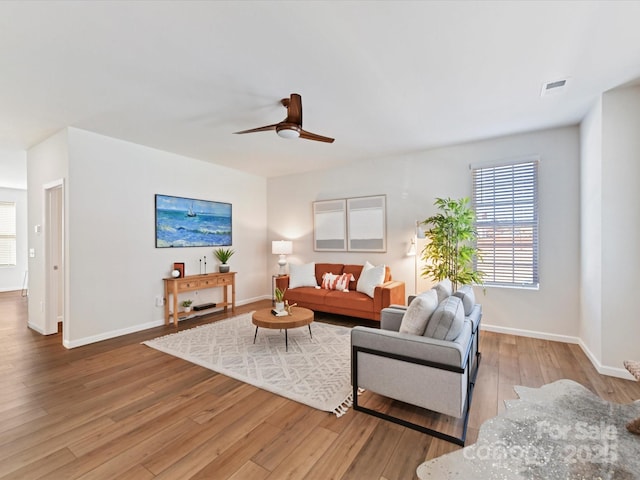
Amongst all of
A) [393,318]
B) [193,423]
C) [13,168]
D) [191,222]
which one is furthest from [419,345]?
[13,168]

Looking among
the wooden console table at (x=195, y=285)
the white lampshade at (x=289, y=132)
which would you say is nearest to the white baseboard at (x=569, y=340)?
the white lampshade at (x=289, y=132)

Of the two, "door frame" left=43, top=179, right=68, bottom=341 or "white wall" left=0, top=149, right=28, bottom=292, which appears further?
"white wall" left=0, top=149, right=28, bottom=292

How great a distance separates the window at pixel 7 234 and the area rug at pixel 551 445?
35.2ft

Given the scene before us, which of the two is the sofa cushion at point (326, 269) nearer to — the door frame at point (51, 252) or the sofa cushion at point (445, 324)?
the sofa cushion at point (445, 324)

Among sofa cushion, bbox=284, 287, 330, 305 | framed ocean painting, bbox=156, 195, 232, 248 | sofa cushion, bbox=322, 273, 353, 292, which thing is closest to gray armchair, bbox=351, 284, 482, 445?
sofa cushion, bbox=284, 287, 330, 305

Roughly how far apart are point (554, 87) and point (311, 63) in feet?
7.78

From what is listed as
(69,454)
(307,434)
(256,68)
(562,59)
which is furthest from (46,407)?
(562,59)

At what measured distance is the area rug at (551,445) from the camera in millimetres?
1700

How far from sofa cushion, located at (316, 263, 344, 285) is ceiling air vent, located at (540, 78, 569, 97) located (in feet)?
12.2

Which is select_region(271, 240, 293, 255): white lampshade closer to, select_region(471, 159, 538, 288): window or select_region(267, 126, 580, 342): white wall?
select_region(267, 126, 580, 342): white wall

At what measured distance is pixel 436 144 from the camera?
455 cm

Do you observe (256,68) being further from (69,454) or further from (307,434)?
(69,454)

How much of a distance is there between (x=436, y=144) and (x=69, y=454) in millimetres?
5142

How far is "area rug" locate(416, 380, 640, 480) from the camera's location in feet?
5.58
